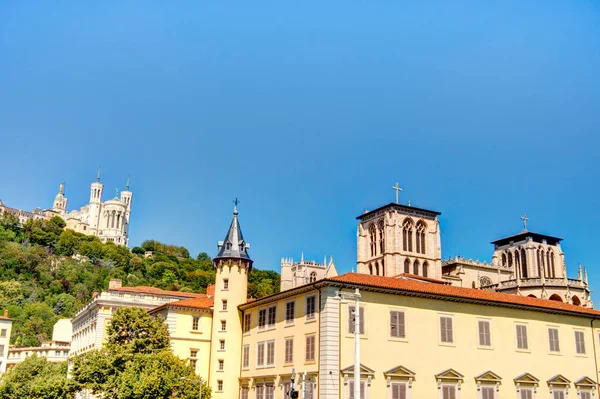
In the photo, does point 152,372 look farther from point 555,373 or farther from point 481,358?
point 555,373

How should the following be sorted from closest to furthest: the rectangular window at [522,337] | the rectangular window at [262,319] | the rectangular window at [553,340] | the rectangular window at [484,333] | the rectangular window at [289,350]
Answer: the rectangular window at [289,350] < the rectangular window at [484,333] < the rectangular window at [522,337] < the rectangular window at [553,340] < the rectangular window at [262,319]

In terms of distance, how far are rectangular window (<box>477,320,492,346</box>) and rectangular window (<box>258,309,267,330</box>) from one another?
52.0ft

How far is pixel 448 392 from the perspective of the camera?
46.3m

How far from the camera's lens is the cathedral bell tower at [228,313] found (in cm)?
5462

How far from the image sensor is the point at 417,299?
47344 mm

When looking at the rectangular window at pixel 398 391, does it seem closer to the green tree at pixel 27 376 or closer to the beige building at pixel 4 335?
the green tree at pixel 27 376

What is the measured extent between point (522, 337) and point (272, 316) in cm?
1844

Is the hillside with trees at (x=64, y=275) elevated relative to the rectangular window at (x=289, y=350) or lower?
elevated

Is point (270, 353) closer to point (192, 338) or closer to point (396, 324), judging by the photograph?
point (396, 324)

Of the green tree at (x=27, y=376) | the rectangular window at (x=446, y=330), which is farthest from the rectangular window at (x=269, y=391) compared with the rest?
the green tree at (x=27, y=376)

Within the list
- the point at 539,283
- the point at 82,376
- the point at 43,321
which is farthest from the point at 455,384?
the point at 43,321

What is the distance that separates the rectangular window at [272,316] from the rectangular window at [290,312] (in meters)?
1.87

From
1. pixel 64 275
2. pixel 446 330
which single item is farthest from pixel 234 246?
pixel 64 275

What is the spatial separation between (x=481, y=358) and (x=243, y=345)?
1867 centimetres
